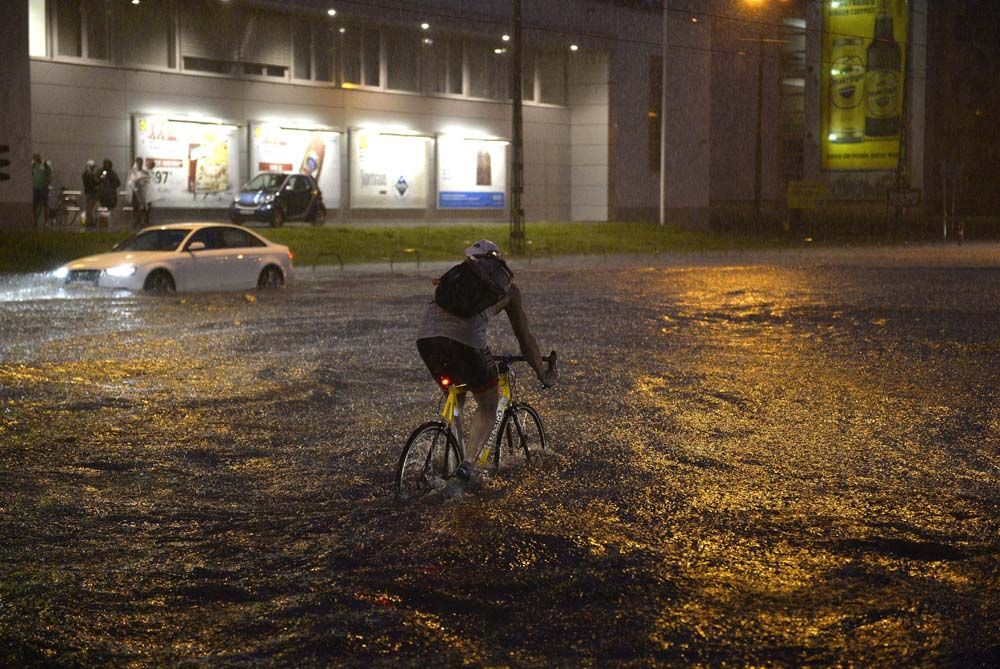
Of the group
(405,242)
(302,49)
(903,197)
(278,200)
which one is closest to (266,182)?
(278,200)

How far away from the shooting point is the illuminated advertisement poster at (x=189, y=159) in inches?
1620

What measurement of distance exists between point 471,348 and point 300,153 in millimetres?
39166

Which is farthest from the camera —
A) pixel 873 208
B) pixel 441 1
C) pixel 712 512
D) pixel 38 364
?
pixel 873 208

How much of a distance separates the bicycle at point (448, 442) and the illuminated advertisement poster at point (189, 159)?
113 feet

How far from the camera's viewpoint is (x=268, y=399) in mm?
11844

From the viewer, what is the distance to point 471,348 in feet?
25.2

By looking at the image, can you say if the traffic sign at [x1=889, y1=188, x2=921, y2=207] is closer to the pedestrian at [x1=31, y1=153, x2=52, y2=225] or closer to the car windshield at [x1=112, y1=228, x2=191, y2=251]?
the pedestrian at [x1=31, y1=153, x2=52, y2=225]

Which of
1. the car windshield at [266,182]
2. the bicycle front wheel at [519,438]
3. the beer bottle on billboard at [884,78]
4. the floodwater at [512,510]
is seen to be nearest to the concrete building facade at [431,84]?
the car windshield at [266,182]

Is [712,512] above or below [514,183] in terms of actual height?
below

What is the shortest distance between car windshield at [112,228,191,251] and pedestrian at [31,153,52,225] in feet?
42.1

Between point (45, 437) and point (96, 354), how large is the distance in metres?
4.85

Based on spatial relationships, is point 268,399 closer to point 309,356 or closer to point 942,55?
point 309,356

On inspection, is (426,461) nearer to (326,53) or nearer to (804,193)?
(326,53)

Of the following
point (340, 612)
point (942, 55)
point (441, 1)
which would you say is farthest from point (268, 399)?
point (942, 55)
